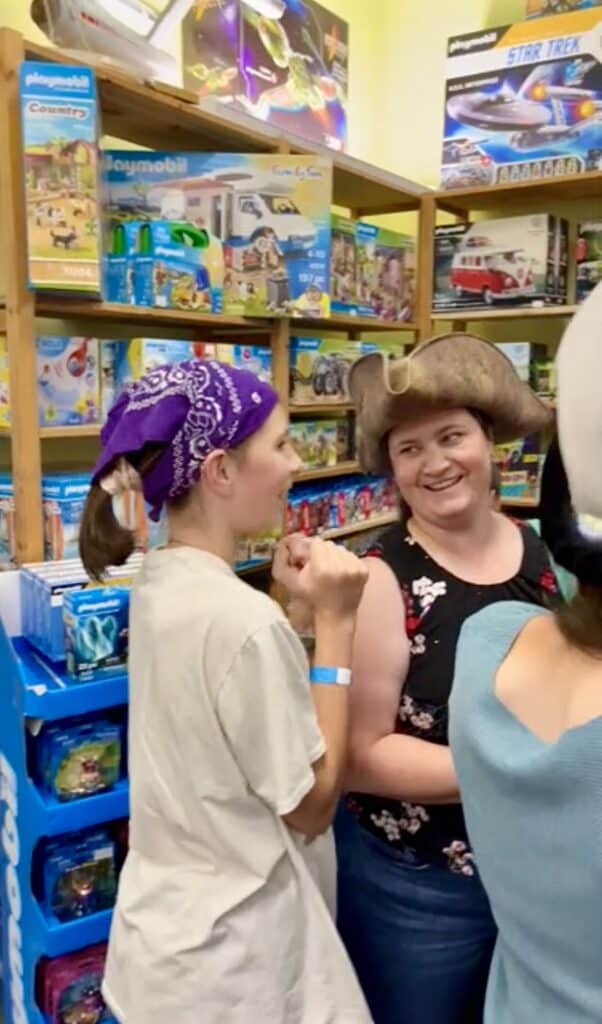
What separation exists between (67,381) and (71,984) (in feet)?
3.79

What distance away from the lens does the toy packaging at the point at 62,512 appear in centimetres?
173

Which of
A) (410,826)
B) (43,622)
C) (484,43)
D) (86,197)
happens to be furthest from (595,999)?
(484,43)

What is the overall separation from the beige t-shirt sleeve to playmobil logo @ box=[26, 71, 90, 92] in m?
1.14

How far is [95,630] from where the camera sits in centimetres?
146

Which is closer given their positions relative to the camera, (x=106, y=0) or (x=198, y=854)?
(x=198, y=854)

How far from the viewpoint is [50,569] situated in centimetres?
163

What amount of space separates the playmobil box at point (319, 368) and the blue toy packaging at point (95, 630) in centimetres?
111

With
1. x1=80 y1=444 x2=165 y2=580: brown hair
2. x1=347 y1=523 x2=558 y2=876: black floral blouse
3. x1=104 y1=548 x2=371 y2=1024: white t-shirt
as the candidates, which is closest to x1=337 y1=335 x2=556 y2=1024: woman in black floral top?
x1=347 y1=523 x2=558 y2=876: black floral blouse

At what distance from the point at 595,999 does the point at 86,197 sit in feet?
4.96

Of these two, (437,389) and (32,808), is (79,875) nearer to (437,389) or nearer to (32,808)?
(32,808)

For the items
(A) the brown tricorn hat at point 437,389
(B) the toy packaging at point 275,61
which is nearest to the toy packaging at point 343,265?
(B) the toy packaging at point 275,61

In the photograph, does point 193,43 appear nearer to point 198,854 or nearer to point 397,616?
point 397,616

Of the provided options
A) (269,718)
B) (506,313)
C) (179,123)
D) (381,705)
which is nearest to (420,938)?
(381,705)

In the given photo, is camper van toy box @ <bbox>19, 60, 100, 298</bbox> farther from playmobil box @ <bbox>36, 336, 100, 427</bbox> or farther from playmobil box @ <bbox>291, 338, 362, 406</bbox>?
playmobil box @ <bbox>291, 338, 362, 406</bbox>
